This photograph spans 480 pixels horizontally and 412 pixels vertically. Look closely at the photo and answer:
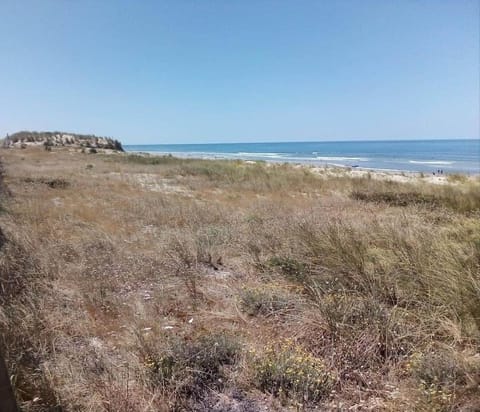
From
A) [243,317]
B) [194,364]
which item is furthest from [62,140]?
[194,364]

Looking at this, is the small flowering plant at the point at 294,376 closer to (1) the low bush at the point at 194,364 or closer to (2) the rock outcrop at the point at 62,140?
(1) the low bush at the point at 194,364

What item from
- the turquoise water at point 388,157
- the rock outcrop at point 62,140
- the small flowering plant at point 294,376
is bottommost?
the small flowering plant at point 294,376

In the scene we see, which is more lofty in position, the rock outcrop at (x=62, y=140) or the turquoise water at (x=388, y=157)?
the rock outcrop at (x=62, y=140)

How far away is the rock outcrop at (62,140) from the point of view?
172 ft

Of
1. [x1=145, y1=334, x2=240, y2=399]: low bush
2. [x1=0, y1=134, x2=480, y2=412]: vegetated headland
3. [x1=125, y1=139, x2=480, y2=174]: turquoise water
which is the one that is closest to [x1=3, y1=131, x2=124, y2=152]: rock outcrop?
[x1=125, y1=139, x2=480, y2=174]: turquoise water

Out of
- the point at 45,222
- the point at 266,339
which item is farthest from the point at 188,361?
the point at 45,222

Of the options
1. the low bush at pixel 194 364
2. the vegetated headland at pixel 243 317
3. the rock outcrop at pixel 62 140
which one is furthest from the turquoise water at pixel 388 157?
the low bush at pixel 194 364

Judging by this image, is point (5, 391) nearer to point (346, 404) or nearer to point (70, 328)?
point (70, 328)

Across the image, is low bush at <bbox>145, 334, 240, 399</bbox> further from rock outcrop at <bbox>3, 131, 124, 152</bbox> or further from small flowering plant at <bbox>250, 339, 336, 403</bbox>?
rock outcrop at <bbox>3, 131, 124, 152</bbox>

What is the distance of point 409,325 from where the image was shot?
110 inches

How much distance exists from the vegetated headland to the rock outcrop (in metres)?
53.6

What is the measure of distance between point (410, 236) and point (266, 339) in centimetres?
275

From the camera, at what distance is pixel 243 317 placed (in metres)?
3.30

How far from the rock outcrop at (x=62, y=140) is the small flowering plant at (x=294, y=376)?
56.4 m
